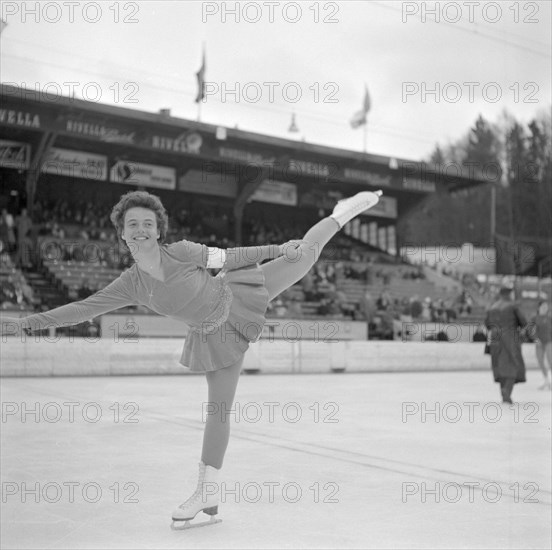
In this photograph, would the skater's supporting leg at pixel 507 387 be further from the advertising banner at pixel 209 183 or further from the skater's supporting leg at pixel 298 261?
the advertising banner at pixel 209 183

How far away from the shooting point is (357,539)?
3.61 metres

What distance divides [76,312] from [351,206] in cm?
118

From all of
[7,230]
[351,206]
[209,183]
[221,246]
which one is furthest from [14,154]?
[351,206]

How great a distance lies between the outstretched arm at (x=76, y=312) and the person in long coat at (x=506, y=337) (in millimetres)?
8176

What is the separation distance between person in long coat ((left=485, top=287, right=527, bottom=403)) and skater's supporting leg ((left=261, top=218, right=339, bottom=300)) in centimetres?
774

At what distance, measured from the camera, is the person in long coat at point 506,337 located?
10102 mm

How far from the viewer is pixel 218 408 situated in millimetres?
2889

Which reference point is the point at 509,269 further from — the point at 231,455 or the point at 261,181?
the point at 231,455

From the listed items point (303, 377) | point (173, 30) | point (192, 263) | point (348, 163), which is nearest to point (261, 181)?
point (348, 163)

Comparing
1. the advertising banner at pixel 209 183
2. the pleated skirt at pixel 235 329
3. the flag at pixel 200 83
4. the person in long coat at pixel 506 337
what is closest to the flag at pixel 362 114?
the advertising banner at pixel 209 183

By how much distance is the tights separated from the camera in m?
2.70

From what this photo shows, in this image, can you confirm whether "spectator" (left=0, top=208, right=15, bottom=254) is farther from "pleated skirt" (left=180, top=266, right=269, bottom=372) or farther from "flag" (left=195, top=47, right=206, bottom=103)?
"pleated skirt" (left=180, top=266, right=269, bottom=372)

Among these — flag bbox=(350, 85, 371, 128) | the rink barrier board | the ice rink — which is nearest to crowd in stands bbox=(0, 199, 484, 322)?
the rink barrier board

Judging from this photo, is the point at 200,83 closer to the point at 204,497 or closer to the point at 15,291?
the point at 15,291
